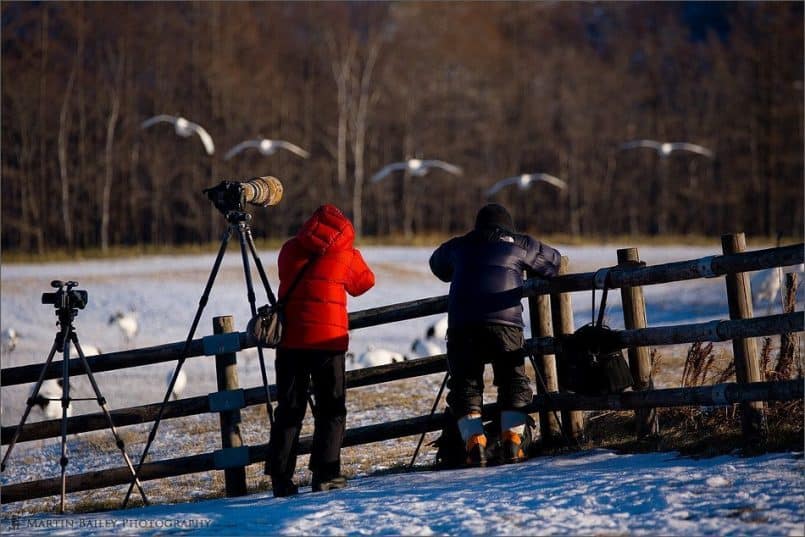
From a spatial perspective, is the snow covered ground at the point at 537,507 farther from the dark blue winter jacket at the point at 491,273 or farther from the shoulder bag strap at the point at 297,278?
the shoulder bag strap at the point at 297,278

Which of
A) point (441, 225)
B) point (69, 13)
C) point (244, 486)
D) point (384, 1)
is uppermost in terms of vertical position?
point (384, 1)

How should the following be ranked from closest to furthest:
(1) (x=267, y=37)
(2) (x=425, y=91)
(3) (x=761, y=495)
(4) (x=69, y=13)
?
1. (3) (x=761, y=495)
2. (4) (x=69, y=13)
3. (2) (x=425, y=91)
4. (1) (x=267, y=37)

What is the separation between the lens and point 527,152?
56125 millimetres

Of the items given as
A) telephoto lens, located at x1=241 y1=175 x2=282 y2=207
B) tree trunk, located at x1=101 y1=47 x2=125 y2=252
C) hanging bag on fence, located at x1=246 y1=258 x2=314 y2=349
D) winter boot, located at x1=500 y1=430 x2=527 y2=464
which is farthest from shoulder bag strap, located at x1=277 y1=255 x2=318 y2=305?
tree trunk, located at x1=101 y1=47 x2=125 y2=252

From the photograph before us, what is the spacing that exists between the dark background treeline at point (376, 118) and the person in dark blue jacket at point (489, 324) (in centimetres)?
3514

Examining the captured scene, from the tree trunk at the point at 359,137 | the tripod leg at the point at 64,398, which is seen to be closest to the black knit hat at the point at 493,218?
the tripod leg at the point at 64,398

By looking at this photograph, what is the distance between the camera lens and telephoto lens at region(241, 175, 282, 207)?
7.70m

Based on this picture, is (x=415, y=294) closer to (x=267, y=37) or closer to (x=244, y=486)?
(x=244, y=486)

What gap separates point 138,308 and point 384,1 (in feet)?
116

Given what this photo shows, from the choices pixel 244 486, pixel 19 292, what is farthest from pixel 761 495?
pixel 19 292

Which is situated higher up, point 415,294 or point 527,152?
point 527,152

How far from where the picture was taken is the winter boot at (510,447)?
7.56 metres

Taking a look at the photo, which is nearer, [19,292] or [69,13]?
[19,292]

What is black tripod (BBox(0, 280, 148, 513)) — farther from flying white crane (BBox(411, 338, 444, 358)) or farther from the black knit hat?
flying white crane (BBox(411, 338, 444, 358))
